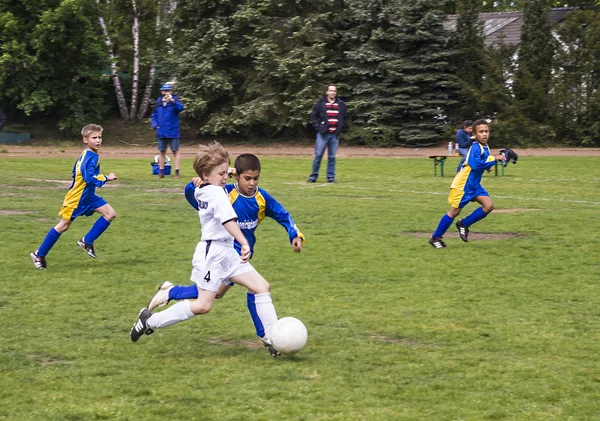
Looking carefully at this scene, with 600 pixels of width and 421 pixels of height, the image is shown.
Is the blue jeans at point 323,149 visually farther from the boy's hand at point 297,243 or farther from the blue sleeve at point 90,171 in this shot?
the boy's hand at point 297,243

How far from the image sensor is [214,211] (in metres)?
6.02

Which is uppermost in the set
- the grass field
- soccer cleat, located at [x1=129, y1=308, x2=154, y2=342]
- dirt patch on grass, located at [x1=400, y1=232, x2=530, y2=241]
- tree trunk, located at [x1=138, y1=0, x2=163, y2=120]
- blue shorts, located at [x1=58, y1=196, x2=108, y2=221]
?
tree trunk, located at [x1=138, y1=0, x2=163, y2=120]

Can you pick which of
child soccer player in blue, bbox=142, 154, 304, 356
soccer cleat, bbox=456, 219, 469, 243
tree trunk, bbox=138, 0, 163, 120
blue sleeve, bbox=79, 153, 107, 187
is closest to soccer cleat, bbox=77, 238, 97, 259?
blue sleeve, bbox=79, 153, 107, 187

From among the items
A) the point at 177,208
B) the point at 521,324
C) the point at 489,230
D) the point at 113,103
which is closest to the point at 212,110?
the point at 113,103

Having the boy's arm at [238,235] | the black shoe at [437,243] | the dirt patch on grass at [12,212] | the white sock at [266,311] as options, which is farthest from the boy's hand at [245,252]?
the dirt patch on grass at [12,212]

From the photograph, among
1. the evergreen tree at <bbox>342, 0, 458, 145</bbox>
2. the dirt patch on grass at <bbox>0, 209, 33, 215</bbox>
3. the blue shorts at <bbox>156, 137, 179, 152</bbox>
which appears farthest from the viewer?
the evergreen tree at <bbox>342, 0, 458, 145</bbox>

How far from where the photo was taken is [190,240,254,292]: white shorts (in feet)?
20.1

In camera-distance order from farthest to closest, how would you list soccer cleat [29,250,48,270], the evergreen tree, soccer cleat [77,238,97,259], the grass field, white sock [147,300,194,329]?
the evergreen tree < soccer cleat [77,238,97,259] < soccer cleat [29,250,48,270] < white sock [147,300,194,329] < the grass field

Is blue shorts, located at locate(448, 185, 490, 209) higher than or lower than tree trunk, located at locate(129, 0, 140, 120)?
lower

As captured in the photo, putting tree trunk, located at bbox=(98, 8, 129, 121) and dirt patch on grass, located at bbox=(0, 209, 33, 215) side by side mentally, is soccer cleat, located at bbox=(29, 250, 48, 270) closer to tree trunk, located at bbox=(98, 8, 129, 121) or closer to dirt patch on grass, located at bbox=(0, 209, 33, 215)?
dirt patch on grass, located at bbox=(0, 209, 33, 215)

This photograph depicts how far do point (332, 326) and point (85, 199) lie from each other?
14.1ft

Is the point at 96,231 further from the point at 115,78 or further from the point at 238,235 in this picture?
the point at 115,78

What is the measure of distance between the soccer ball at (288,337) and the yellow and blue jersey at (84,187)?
4509mm

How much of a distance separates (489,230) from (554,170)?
1118 cm
